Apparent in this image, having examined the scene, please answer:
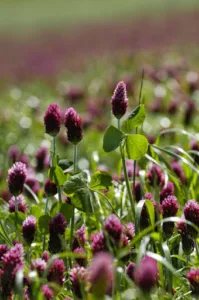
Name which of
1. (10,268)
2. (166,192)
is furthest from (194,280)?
(166,192)

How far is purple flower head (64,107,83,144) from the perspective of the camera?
7.49ft

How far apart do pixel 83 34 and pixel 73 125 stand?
15433 mm

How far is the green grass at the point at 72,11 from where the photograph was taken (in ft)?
70.9

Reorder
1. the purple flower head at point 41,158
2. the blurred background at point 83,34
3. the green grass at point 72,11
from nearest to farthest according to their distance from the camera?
the purple flower head at point 41,158
the blurred background at point 83,34
the green grass at point 72,11

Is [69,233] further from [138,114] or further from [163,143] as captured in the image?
[163,143]

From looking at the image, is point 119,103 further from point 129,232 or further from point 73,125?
point 129,232

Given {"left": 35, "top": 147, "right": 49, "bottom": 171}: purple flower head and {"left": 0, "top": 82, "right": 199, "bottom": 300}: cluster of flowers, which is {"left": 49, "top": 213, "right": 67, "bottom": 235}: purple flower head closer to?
{"left": 0, "top": 82, "right": 199, "bottom": 300}: cluster of flowers

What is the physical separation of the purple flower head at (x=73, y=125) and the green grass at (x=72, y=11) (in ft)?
54.4

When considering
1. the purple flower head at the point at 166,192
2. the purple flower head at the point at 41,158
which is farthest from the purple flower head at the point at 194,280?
the purple flower head at the point at 41,158

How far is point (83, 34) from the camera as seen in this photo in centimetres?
1748

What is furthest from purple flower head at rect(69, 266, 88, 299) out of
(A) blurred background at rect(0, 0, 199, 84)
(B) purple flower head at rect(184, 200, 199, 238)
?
(A) blurred background at rect(0, 0, 199, 84)

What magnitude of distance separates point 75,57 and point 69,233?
11558mm

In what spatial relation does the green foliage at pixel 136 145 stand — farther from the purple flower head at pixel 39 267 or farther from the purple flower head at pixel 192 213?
the purple flower head at pixel 39 267

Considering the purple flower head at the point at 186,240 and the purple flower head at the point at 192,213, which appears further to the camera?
the purple flower head at the point at 186,240
